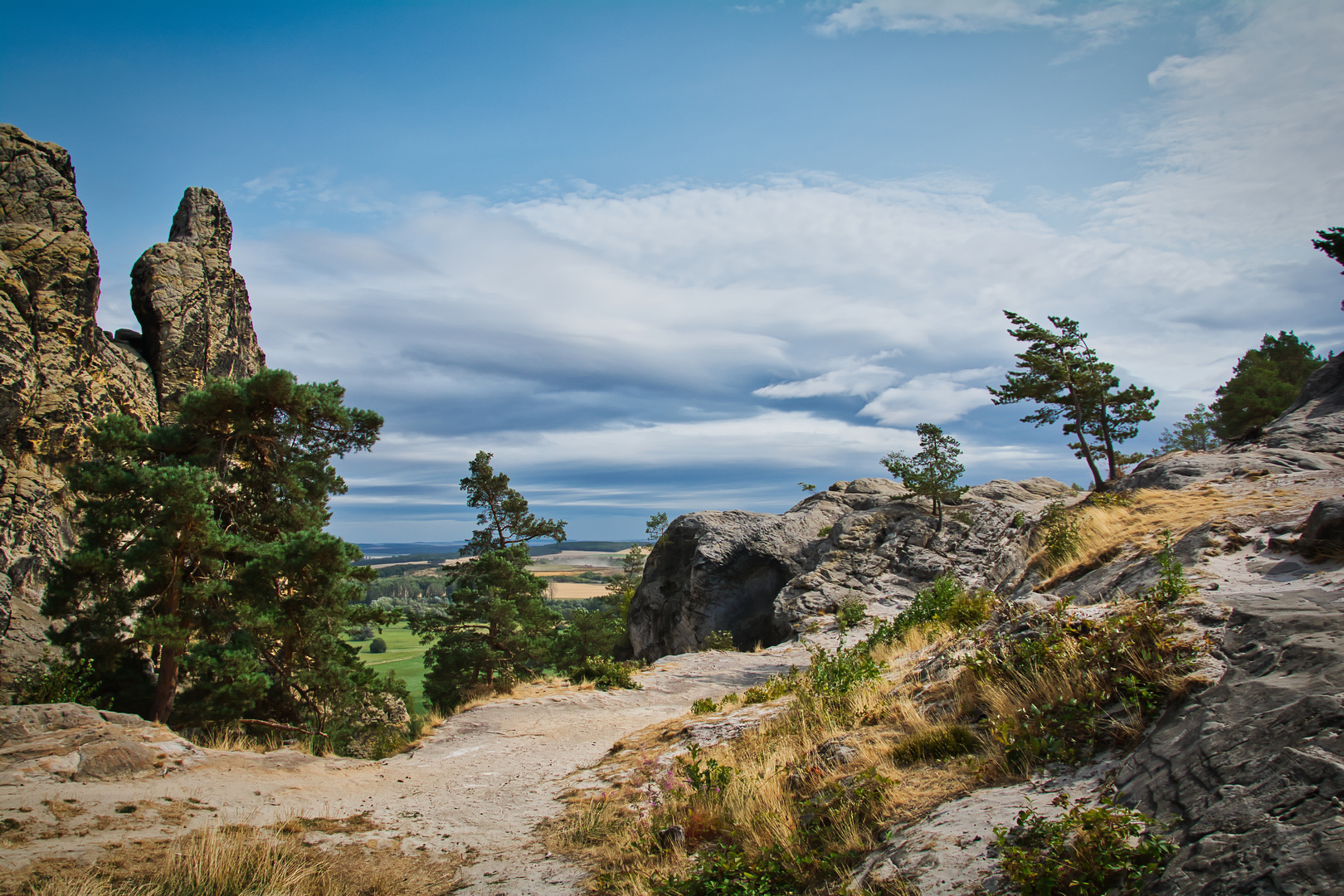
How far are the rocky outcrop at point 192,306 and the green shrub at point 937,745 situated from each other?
30.6 meters

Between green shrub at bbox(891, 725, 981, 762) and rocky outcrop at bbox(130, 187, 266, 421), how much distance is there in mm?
30579

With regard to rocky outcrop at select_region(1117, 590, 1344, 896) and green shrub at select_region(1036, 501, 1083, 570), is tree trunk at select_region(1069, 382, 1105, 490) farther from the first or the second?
rocky outcrop at select_region(1117, 590, 1344, 896)

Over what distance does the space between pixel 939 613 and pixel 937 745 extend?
30.7ft

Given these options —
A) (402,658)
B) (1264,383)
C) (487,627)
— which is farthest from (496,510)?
(402,658)

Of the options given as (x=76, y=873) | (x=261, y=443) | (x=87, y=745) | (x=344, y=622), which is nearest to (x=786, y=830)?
(x=76, y=873)

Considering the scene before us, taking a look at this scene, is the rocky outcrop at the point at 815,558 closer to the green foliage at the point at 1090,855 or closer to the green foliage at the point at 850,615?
the green foliage at the point at 850,615

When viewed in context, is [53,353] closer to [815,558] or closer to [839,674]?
[839,674]

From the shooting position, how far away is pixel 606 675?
18.3 meters

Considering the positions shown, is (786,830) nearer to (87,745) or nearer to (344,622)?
(87,745)

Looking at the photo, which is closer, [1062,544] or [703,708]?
[703,708]

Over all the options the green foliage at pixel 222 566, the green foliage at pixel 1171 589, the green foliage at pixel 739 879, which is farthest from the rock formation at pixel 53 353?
the green foliage at pixel 1171 589

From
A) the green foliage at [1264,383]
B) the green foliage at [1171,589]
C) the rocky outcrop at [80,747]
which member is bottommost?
the rocky outcrop at [80,747]

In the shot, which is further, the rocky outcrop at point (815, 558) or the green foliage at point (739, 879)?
the rocky outcrop at point (815, 558)

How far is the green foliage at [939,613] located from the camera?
1208 centimetres
